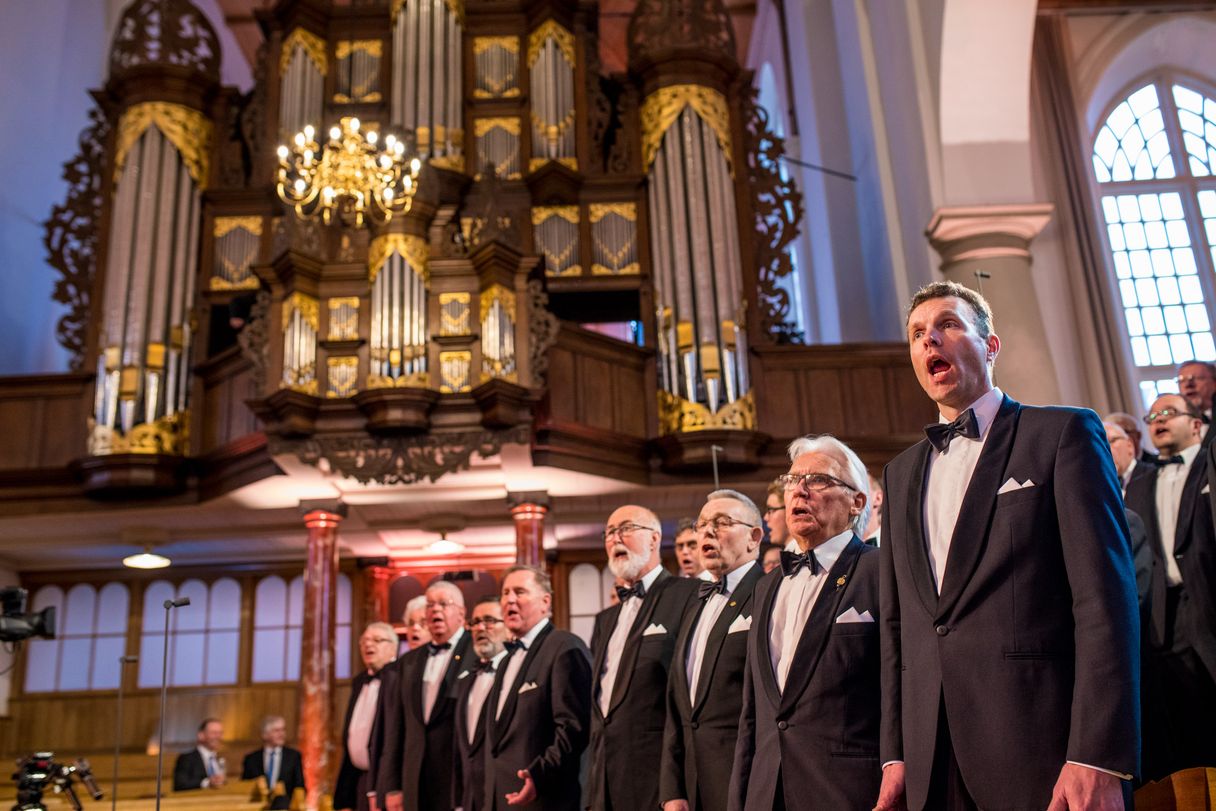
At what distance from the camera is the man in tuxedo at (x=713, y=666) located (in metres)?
3.68

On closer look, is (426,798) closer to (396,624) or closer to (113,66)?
(396,624)

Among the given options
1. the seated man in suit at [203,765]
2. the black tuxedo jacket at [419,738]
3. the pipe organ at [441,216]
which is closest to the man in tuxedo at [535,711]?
the black tuxedo jacket at [419,738]

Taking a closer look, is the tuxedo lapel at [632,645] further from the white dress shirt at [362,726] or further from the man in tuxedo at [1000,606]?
the white dress shirt at [362,726]

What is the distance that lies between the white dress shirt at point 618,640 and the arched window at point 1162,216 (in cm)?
738

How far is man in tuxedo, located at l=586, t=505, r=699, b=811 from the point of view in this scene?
13.7ft


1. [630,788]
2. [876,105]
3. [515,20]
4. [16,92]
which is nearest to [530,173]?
[515,20]

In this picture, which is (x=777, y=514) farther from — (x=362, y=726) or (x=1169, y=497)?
(x=362, y=726)

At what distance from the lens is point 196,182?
1073cm

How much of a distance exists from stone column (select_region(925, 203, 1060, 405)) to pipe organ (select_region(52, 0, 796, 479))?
5.32 feet

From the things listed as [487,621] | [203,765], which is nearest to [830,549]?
[487,621]

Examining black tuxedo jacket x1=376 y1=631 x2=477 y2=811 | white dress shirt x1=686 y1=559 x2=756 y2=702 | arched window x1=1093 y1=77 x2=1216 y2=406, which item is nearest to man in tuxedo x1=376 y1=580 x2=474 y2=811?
black tuxedo jacket x1=376 y1=631 x2=477 y2=811

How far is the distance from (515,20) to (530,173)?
1694mm

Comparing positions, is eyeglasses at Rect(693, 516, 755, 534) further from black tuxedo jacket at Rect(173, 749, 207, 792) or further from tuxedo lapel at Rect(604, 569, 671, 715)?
black tuxedo jacket at Rect(173, 749, 207, 792)

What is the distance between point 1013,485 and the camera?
2.39m
